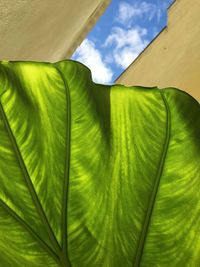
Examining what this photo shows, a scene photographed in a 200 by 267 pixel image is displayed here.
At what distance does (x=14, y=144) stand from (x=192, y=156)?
388 millimetres

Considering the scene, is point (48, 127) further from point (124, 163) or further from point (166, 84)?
point (166, 84)

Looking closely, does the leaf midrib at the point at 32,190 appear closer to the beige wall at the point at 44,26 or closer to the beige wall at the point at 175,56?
the beige wall at the point at 175,56

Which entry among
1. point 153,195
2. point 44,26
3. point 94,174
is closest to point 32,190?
point 94,174

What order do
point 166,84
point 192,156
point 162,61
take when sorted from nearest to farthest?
point 192,156 < point 166,84 < point 162,61

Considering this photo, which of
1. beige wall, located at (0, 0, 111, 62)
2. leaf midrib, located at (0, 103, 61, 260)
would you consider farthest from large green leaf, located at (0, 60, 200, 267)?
beige wall, located at (0, 0, 111, 62)

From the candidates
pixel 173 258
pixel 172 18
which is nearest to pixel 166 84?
pixel 172 18

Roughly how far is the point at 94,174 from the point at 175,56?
4.31 ft

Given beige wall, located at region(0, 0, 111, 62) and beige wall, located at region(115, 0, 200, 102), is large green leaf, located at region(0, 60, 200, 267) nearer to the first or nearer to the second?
beige wall, located at region(115, 0, 200, 102)

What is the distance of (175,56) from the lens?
1.71m

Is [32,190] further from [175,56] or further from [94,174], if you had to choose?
[175,56]

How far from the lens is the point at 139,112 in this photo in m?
0.62

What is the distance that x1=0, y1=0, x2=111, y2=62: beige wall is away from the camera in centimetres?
170

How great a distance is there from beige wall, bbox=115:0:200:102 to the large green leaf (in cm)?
89

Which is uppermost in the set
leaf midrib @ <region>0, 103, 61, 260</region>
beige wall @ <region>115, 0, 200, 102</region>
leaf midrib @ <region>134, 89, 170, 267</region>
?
beige wall @ <region>115, 0, 200, 102</region>
